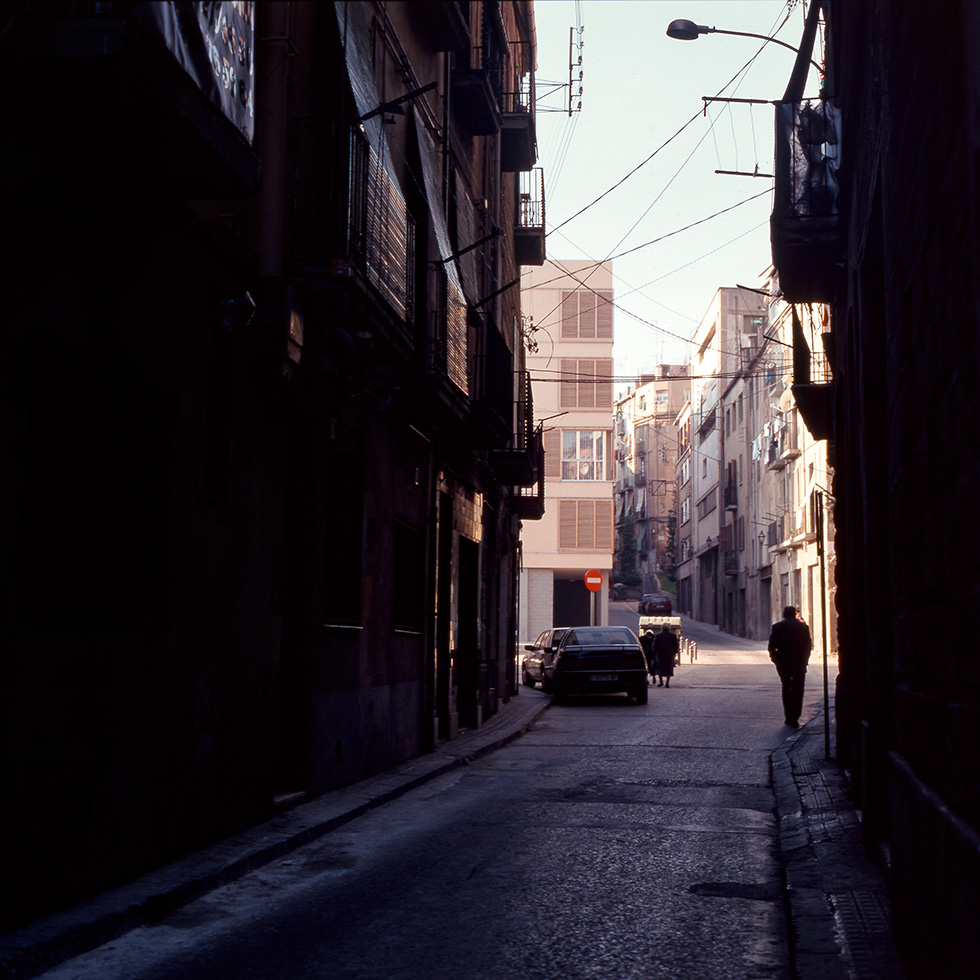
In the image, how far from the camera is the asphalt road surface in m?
5.38

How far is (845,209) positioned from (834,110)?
136 cm

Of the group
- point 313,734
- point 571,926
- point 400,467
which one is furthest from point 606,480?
point 571,926

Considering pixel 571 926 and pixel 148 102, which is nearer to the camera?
pixel 148 102

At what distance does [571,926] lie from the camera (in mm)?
6070

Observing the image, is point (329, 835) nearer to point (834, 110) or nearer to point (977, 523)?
point (977, 523)

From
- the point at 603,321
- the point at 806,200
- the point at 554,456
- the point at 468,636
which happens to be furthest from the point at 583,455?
the point at 806,200

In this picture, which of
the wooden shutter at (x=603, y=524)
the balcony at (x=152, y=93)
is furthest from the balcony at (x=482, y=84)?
the wooden shutter at (x=603, y=524)

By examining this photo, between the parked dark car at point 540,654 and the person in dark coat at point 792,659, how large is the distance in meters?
10.0

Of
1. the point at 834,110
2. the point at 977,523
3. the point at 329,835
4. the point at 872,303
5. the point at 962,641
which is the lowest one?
the point at 329,835

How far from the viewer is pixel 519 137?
22500 mm

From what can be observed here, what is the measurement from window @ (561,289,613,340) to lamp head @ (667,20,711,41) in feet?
105

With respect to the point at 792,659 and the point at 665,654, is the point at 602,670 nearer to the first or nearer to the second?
the point at 665,654

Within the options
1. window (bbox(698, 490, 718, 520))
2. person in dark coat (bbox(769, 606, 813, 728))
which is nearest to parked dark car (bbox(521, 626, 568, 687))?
person in dark coat (bbox(769, 606, 813, 728))

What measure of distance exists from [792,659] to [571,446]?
30.6m
